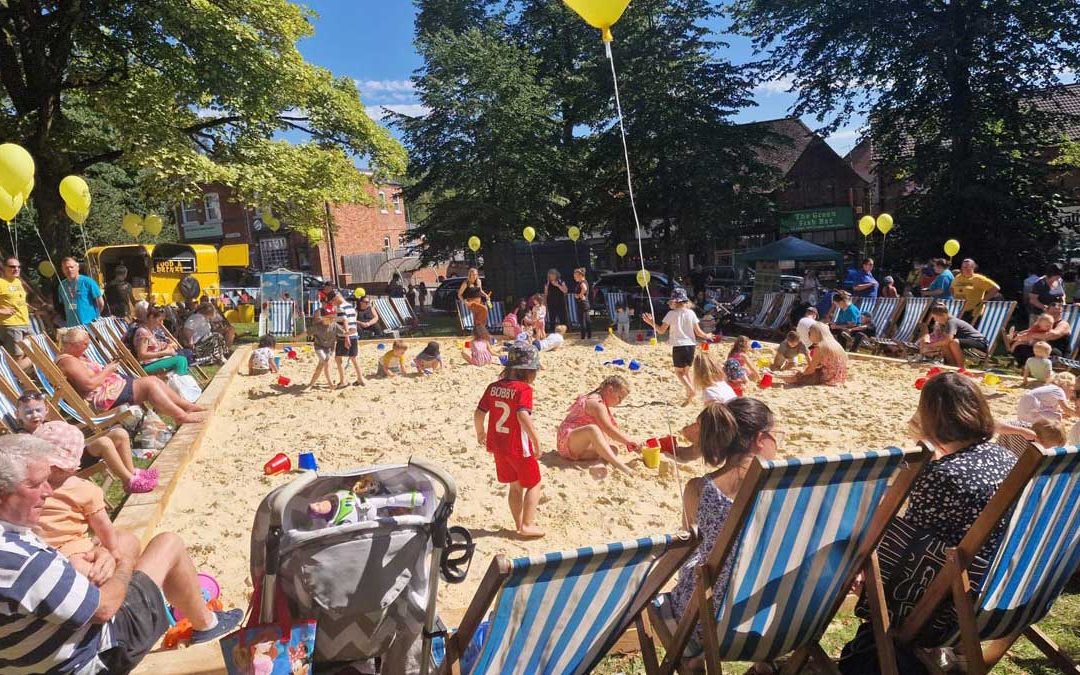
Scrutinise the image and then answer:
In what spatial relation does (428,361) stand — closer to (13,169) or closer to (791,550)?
(13,169)

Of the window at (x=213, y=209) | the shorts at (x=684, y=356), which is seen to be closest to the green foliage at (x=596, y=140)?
the shorts at (x=684, y=356)

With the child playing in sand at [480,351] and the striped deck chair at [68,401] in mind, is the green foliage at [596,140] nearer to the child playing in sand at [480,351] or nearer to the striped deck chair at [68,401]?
the child playing in sand at [480,351]

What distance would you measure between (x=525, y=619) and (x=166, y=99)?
13.7 m

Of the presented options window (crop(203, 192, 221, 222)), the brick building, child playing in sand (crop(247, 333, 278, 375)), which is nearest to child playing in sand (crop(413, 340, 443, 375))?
child playing in sand (crop(247, 333, 278, 375))

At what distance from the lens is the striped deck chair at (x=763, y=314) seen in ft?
46.2

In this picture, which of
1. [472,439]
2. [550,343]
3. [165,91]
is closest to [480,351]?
[550,343]

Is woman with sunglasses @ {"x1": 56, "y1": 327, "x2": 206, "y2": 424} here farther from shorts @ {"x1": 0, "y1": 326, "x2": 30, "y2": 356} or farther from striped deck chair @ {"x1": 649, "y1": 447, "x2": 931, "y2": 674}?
striped deck chair @ {"x1": 649, "y1": 447, "x2": 931, "y2": 674}

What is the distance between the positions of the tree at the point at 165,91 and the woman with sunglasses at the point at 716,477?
39.9 ft

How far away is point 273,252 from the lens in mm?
35250

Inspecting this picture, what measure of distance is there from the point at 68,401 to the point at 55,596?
4357 millimetres

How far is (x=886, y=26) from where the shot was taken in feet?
54.7

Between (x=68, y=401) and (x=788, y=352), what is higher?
(x=68, y=401)

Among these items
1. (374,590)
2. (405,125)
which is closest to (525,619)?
(374,590)

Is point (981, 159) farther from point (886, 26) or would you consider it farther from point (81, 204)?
point (81, 204)
